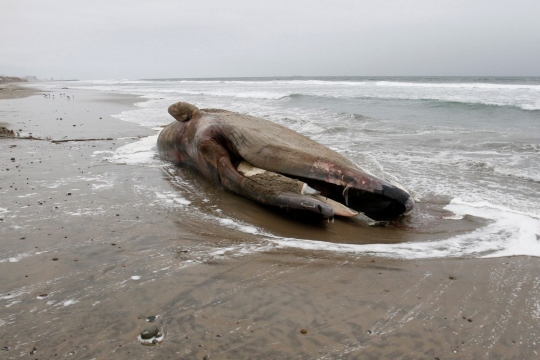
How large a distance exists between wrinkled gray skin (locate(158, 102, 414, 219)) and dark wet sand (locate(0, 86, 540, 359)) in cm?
31

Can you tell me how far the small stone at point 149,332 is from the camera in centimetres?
237

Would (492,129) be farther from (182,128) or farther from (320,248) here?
(320,248)

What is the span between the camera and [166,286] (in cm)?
294

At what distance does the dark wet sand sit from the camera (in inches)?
92.3

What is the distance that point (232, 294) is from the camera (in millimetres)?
2873

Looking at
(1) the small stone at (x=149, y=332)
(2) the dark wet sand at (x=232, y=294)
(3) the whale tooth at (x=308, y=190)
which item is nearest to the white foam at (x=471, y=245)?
(2) the dark wet sand at (x=232, y=294)

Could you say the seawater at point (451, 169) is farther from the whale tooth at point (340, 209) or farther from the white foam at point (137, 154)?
the whale tooth at point (340, 209)

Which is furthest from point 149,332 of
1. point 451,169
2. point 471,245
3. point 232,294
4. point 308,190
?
point 451,169

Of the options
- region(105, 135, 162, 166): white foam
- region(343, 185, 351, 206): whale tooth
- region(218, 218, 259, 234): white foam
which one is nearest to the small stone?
region(218, 218, 259, 234): white foam

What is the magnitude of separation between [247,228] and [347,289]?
5.05ft

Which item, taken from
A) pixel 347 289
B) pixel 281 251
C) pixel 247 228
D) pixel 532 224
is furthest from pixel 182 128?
pixel 532 224

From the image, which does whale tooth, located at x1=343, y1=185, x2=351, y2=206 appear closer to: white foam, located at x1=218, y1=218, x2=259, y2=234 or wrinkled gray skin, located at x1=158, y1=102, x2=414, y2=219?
wrinkled gray skin, located at x1=158, y1=102, x2=414, y2=219

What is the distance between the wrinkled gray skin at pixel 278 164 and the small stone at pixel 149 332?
217cm

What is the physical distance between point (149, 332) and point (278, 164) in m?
2.85
